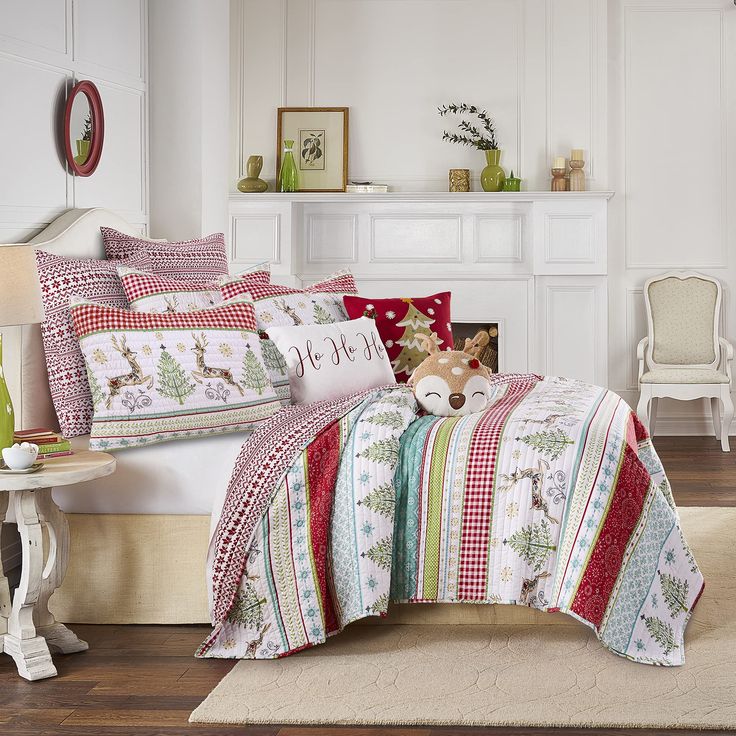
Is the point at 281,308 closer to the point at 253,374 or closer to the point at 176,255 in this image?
the point at 176,255

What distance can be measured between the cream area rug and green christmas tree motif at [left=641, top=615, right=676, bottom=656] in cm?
7

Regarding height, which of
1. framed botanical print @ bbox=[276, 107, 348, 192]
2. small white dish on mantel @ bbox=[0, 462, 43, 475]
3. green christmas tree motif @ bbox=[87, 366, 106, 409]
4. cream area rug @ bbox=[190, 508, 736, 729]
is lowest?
cream area rug @ bbox=[190, 508, 736, 729]

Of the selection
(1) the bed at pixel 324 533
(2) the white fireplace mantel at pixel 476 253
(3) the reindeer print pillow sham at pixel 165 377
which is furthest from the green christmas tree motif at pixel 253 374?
(2) the white fireplace mantel at pixel 476 253

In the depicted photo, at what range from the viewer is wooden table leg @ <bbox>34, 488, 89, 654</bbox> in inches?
101

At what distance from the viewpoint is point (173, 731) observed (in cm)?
215

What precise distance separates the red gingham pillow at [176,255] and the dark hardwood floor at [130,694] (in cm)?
126

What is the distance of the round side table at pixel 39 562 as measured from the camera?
2432 mm

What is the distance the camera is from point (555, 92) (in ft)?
20.5

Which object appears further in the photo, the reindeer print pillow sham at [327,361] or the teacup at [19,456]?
the reindeer print pillow sham at [327,361]

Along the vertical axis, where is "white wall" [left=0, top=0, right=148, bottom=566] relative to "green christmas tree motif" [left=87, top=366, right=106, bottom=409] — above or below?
above

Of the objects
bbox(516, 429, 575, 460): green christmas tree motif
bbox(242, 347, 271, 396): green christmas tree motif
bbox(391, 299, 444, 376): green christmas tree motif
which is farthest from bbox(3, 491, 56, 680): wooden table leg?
bbox(391, 299, 444, 376): green christmas tree motif

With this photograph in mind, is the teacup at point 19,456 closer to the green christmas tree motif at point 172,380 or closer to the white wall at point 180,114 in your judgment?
the green christmas tree motif at point 172,380

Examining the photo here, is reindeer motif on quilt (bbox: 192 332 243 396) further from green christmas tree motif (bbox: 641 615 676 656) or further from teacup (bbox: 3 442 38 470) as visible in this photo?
green christmas tree motif (bbox: 641 615 676 656)

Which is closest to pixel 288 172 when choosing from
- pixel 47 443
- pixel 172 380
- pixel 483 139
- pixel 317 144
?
pixel 317 144
